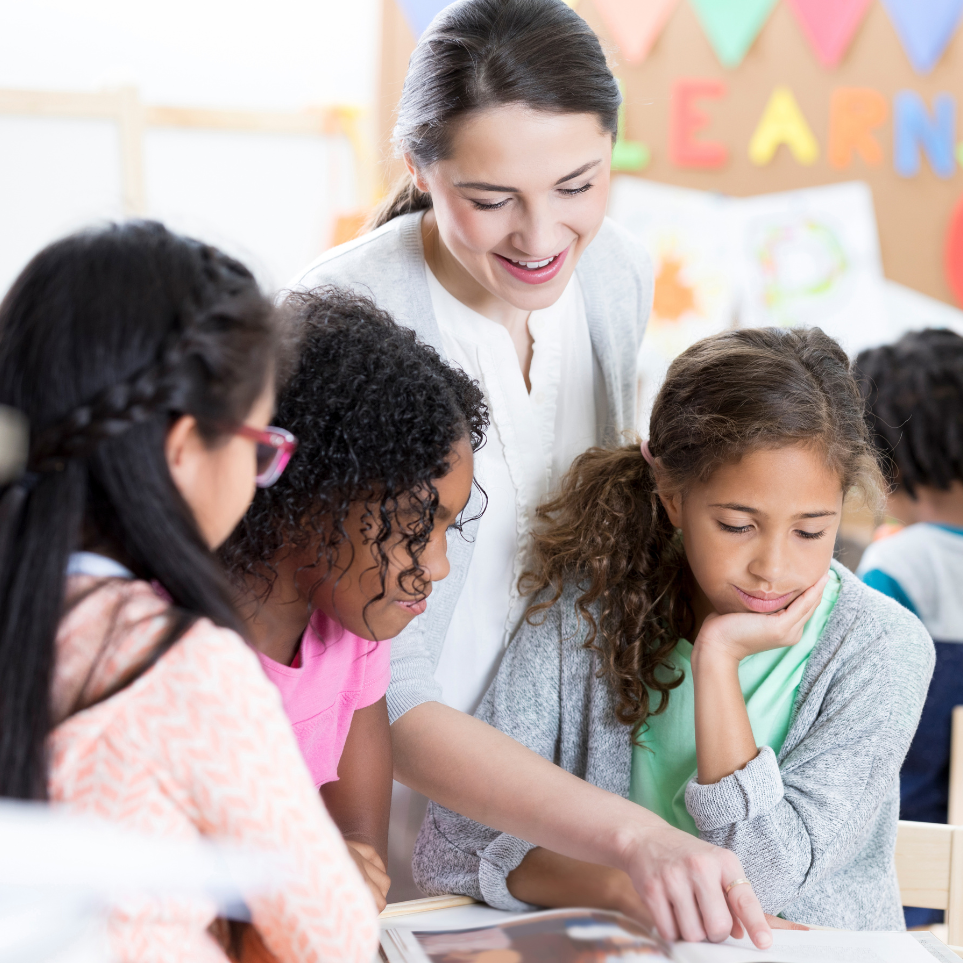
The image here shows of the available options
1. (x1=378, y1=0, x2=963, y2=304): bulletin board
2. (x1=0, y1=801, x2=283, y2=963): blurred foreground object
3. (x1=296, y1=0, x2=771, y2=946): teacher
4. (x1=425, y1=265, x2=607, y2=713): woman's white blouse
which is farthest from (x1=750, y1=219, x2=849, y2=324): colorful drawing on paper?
(x1=0, y1=801, x2=283, y2=963): blurred foreground object

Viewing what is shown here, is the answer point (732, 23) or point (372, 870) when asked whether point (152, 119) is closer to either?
point (732, 23)

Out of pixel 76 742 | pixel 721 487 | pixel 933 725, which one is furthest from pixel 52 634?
pixel 933 725

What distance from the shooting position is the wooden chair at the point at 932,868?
0.95 meters

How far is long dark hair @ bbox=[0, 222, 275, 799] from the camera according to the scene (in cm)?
48

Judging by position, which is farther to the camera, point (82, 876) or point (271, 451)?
point (271, 451)

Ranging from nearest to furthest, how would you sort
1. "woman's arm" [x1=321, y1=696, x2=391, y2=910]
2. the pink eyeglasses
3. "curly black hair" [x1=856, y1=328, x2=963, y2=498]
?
the pink eyeglasses < "woman's arm" [x1=321, y1=696, x2=391, y2=910] < "curly black hair" [x1=856, y1=328, x2=963, y2=498]

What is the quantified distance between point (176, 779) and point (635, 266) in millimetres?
841

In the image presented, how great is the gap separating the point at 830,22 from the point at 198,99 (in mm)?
1731

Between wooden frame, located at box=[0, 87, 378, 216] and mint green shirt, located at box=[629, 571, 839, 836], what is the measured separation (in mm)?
2125

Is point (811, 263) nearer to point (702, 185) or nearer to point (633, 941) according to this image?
point (702, 185)

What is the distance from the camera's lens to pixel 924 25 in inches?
102

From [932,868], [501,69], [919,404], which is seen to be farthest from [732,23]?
[932,868]

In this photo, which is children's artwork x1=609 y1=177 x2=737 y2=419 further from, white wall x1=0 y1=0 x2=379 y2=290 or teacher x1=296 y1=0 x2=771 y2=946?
teacher x1=296 y1=0 x2=771 y2=946

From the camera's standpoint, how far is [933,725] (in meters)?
1.27
